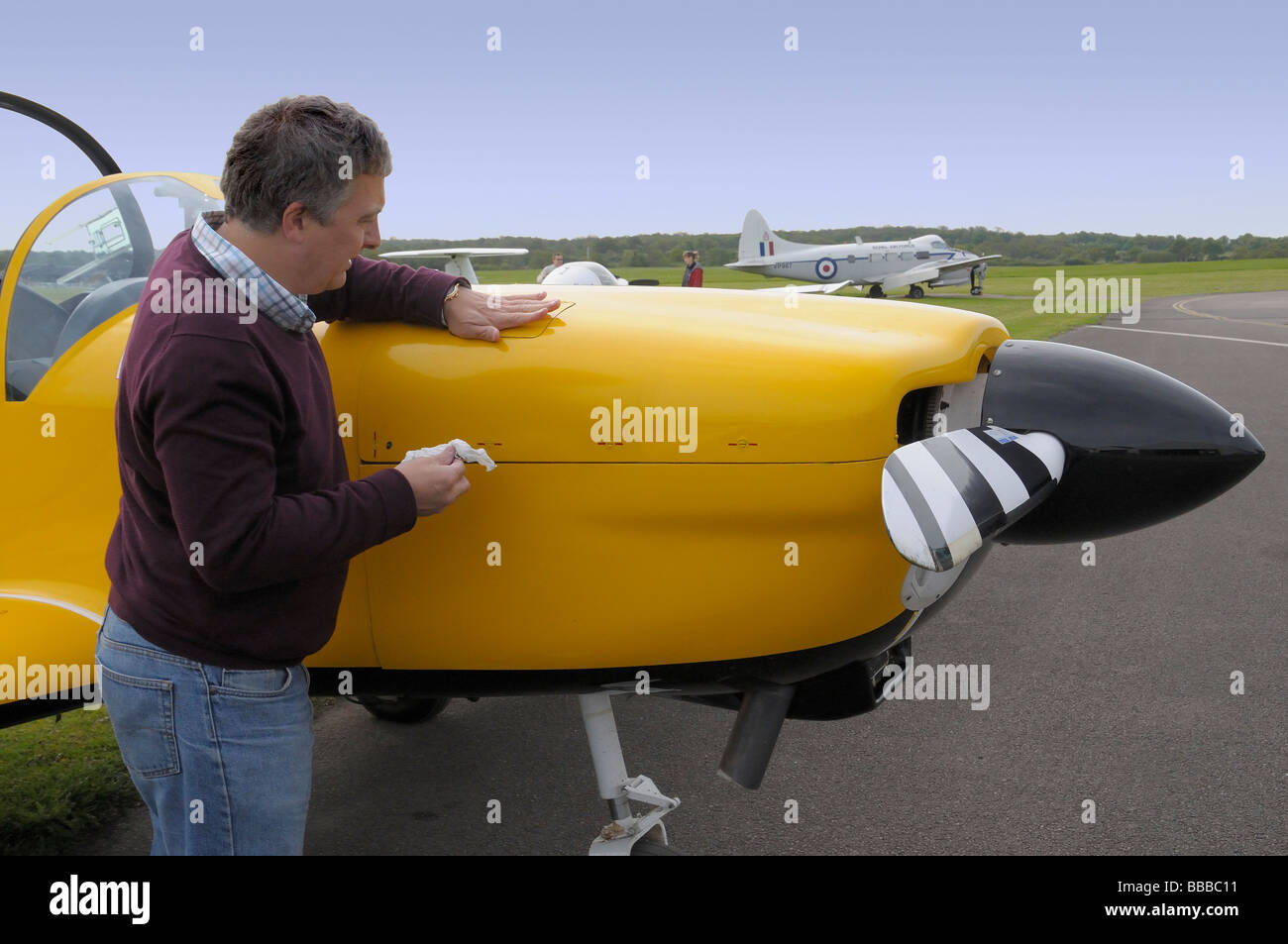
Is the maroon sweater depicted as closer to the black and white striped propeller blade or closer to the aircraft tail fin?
the black and white striped propeller blade

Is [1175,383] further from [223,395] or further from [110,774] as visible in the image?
[110,774]

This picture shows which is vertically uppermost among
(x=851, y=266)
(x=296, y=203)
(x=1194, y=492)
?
(x=851, y=266)

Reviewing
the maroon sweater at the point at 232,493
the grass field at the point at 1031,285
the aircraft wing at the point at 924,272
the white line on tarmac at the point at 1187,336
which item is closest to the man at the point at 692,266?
the grass field at the point at 1031,285

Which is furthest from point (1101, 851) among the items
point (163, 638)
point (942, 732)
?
point (163, 638)

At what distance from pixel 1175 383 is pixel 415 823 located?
7.94 ft

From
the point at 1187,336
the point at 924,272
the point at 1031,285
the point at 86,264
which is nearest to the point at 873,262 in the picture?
the point at 924,272

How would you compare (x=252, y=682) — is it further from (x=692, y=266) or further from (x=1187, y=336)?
(x=1187, y=336)

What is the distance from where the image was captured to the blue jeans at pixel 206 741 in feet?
5.30

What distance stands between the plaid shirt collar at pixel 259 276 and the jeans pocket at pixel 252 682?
568mm

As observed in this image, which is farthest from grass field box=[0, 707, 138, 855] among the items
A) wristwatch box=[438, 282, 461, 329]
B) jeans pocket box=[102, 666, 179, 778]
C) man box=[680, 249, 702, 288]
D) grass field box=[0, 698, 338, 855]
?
man box=[680, 249, 702, 288]

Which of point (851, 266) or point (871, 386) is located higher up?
point (851, 266)

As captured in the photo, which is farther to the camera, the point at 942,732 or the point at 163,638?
the point at 942,732

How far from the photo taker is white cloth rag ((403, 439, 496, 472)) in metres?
1.74
